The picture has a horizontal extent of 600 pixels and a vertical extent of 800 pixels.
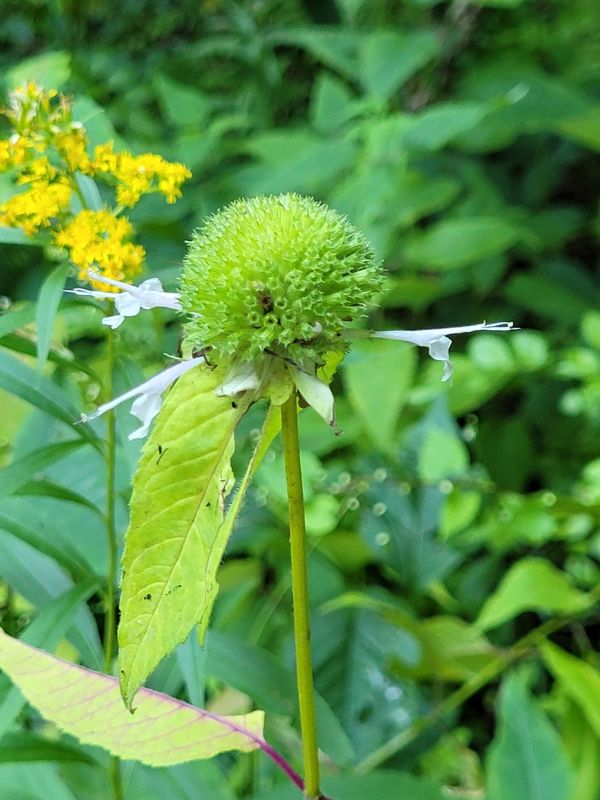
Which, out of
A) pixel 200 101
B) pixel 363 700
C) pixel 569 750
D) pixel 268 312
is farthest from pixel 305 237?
pixel 200 101

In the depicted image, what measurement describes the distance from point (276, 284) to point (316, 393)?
4 cm

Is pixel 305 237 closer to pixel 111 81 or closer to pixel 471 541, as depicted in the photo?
pixel 471 541

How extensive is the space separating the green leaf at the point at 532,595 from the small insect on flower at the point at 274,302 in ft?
1.46

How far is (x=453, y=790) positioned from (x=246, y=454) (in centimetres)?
37

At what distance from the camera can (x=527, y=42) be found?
1285mm

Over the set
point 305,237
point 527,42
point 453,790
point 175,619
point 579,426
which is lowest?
point 453,790

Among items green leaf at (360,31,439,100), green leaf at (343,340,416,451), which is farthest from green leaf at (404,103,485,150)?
green leaf at (343,340,416,451)

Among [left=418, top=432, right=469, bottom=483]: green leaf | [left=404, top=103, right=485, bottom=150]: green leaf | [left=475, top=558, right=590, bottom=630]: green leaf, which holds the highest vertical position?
[left=404, top=103, right=485, bottom=150]: green leaf

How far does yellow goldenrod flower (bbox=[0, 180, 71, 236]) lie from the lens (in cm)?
38

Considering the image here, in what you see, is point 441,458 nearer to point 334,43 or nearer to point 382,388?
point 382,388

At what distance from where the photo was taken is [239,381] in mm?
254

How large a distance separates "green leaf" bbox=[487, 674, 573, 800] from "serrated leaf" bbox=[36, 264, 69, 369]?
1.27ft

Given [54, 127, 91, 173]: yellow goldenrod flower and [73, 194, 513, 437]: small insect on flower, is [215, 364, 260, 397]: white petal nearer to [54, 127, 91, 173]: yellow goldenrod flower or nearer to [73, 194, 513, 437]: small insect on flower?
[73, 194, 513, 437]: small insect on flower

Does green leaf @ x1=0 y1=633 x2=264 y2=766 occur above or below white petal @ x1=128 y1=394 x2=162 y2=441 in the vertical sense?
below
